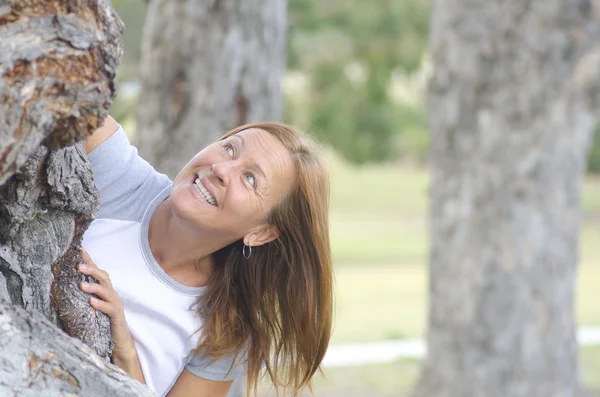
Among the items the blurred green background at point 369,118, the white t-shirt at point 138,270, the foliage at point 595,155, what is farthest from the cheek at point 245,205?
the foliage at point 595,155

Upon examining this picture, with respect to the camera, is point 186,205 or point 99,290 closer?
point 99,290

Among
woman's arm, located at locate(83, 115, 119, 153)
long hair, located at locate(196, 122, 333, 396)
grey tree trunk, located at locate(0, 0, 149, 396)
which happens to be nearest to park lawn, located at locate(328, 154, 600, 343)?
long hair, located at locate(196, 122, 333, 396)

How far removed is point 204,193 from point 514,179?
3.39 meters

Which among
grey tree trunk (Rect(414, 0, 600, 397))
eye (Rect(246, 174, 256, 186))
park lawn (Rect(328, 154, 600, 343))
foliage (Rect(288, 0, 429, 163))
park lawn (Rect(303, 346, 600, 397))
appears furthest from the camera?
foliage (Rect(288, 0, 429, 163))

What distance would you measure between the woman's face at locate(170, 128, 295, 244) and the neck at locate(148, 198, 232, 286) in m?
0.03

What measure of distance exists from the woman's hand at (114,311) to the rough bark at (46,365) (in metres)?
0.34

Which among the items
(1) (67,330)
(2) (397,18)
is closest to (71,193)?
(1) (67,330)

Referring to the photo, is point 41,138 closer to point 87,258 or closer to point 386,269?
point 87,258

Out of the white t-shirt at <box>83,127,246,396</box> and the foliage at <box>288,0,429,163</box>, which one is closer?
the white t-shirt at <box>83,127,246,396</box>

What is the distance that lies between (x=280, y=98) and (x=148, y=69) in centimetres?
50

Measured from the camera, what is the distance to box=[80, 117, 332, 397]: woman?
189 cm

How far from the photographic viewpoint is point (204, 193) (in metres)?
1.90

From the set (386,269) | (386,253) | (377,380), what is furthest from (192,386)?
(386,253)

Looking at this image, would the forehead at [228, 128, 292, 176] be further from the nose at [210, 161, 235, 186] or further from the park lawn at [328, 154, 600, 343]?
the park lawn at [328, 154, 600, 343]
